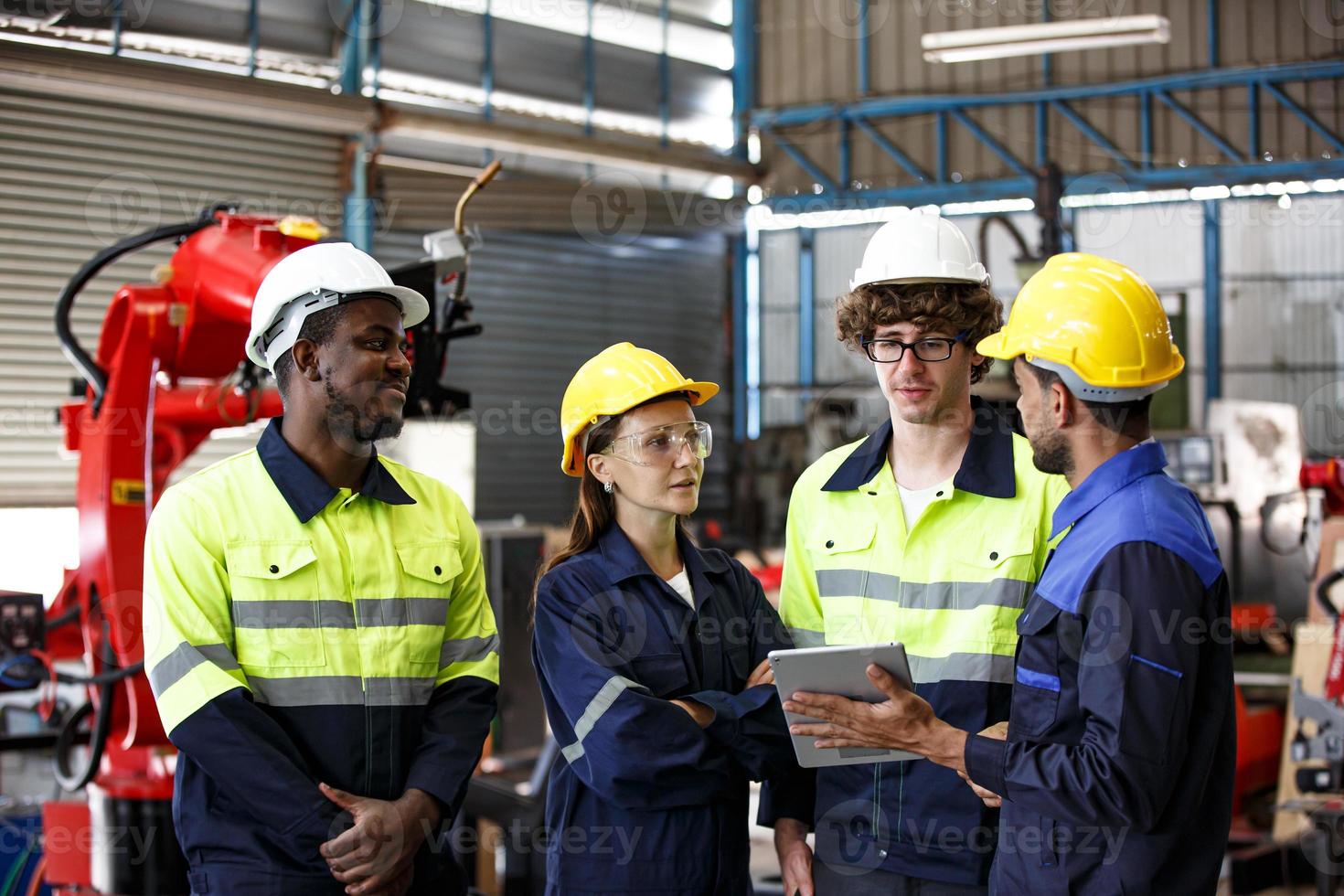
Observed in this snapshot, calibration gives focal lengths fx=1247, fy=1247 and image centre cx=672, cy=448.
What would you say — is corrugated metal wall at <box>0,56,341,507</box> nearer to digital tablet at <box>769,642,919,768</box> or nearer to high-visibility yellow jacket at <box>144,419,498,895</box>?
high-visibility yellow jacket at <box>144,419,498,895</box>

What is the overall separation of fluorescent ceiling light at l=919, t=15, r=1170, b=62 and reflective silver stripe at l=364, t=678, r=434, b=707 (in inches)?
378

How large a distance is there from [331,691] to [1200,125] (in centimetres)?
1253

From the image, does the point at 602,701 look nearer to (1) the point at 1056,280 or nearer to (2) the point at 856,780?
(2) the point at 856,780

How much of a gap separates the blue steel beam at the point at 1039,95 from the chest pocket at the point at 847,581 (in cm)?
1166

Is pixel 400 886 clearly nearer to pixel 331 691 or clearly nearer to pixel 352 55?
pixel 331 691

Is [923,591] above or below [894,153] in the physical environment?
below

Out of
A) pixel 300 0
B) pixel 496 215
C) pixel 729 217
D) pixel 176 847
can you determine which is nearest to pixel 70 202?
pixel 300 0

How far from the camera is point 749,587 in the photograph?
2930mm

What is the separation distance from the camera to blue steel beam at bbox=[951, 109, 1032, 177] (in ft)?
42.6

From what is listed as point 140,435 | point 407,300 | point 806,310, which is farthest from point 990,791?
point 806,310

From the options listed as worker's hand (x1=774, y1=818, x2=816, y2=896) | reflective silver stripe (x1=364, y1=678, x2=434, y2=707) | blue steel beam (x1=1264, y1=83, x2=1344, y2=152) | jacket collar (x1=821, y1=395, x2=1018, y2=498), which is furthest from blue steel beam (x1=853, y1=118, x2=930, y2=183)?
reflective silver stripe (x1=364, y1=678, x2=434, y2=707)

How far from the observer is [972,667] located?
8.32 feet

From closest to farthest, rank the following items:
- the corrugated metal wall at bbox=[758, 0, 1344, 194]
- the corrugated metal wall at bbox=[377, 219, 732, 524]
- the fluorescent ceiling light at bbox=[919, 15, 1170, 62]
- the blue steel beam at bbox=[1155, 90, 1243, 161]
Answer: the fluorescent ceiling light at bbox=[919, 15, 1170, 62] < the corrugated metal wall at bbox=[377, 219, 732, 524] < the blue steel beam at bbox=[1155, 90, 1243, 161] < the corrugated metal wall at bbox=[758, 0, 1344, 194]

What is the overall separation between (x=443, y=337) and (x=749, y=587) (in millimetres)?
1375
